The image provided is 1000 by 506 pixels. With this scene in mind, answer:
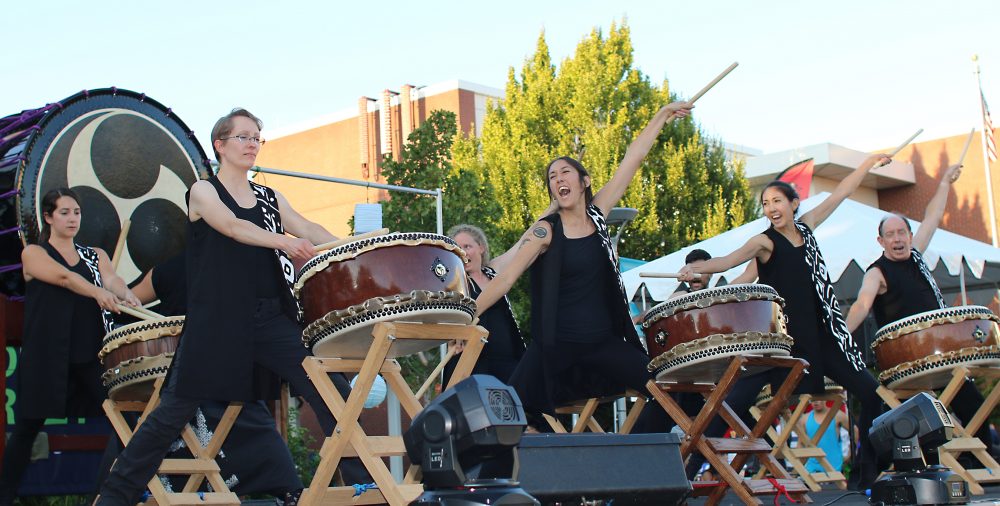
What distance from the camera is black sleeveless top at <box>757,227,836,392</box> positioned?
6.45m

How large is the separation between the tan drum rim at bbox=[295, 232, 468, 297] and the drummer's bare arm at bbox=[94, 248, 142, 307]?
1.95 meters

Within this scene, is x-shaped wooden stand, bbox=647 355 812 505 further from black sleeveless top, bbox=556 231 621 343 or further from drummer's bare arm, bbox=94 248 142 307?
drummer's bare arm, bbox=94 248 142 307

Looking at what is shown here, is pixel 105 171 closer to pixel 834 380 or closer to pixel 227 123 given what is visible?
pixel 227 123

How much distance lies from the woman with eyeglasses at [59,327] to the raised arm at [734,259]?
3.16m

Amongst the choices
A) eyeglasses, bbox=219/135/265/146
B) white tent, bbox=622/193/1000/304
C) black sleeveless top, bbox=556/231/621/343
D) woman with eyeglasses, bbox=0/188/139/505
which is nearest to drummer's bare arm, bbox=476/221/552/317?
black sleeveless top, bbox=556/231/621/343

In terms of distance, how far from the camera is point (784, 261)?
21.5 feet

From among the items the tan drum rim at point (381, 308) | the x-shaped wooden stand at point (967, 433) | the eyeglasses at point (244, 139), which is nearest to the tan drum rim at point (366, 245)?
the tan drum rim at point (381, 308)

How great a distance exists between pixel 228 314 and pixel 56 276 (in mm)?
1859

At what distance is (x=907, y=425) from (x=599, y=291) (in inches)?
62.3

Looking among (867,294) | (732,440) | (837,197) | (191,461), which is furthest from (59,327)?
(867,294)

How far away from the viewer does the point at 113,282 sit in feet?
19.6

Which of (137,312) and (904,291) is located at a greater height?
(137,312)

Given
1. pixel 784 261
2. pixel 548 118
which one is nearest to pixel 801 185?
pixel 548 118

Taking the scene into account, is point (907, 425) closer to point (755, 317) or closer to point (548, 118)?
point (755, 317)
